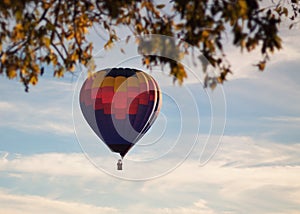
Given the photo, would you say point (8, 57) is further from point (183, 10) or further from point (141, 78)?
point (141, 78)

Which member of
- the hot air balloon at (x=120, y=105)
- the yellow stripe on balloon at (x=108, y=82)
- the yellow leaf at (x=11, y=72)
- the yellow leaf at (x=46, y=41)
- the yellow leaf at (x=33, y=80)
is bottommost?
the hot air balloon at (x=120, y=105)

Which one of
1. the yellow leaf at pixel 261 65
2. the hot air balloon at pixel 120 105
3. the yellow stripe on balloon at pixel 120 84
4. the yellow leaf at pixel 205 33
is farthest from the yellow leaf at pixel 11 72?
the yellow stripe on balloon at pixel 120 84

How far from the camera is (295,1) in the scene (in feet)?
73.6

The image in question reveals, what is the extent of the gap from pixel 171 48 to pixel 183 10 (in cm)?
120

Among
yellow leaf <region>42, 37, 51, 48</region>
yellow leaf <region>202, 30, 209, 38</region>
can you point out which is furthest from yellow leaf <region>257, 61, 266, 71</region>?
yellow leaf <region>42, 37, 51, 48</region>

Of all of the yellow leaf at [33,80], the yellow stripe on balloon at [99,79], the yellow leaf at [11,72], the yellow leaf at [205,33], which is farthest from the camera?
the yellow stripe on balloon at [99,79]

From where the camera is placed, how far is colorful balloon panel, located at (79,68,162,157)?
139 ft

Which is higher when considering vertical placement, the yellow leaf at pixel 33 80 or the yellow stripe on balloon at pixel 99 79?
the yellow leaf at pixel 33 80

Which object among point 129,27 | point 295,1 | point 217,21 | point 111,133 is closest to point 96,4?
point 129,27

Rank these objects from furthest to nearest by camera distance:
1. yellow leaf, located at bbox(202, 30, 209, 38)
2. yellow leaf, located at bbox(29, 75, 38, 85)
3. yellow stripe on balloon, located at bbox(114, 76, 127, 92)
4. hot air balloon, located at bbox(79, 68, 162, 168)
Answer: yellow stripe on balloon, located at bbox(114, 76, 127, 92) < hot air balloon, located at bbox(79, 68, 162, 168) < yellow leaf, located at bbox(29, 75, 38, 85) < yellow leaf, located at bbox(202, 30, 209, 38)

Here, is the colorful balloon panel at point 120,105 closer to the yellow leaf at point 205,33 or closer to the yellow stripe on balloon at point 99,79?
the yellow stripe on balloon at point 99,79

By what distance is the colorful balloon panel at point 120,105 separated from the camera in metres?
42.5

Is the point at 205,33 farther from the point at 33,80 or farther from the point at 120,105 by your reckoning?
the point at 120,105

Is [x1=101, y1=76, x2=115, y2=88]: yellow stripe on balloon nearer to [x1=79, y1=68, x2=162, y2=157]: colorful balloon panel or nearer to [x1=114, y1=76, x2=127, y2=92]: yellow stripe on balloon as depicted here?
[x1=79, y1=68, x2=162, y2=157]: colorful balloon panel
